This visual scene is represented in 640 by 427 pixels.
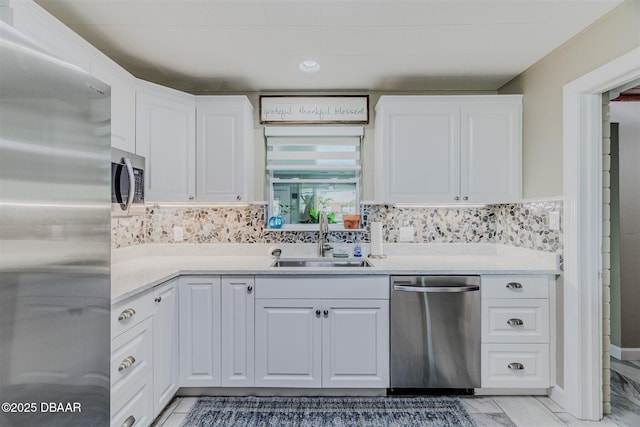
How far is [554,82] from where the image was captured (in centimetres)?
234

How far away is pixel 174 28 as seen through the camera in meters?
2.04

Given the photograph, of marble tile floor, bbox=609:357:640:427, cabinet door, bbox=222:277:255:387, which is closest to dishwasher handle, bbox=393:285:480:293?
cabinet door, bbox=222:277:255:387

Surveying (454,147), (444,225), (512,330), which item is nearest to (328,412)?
(512,330)

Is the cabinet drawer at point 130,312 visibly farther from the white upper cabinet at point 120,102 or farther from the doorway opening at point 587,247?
the doorway opening at point 587,247

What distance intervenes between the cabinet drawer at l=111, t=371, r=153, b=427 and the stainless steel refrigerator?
0.55m

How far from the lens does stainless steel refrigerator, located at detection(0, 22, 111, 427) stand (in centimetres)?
82

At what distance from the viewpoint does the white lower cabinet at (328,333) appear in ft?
7.60

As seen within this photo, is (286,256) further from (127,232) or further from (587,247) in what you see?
(587,247)

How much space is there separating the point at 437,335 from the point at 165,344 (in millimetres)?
1756

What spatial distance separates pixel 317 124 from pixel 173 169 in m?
1.24

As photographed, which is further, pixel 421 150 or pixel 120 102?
pixel 421 150

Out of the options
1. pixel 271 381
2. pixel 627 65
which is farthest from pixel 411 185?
pixel 271 381

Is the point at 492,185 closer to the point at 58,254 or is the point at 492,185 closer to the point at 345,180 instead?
the point at 345,180

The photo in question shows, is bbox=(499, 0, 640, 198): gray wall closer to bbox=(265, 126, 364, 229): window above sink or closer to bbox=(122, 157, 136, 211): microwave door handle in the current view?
bbox=(265, 126, 364, 229): window above sink
